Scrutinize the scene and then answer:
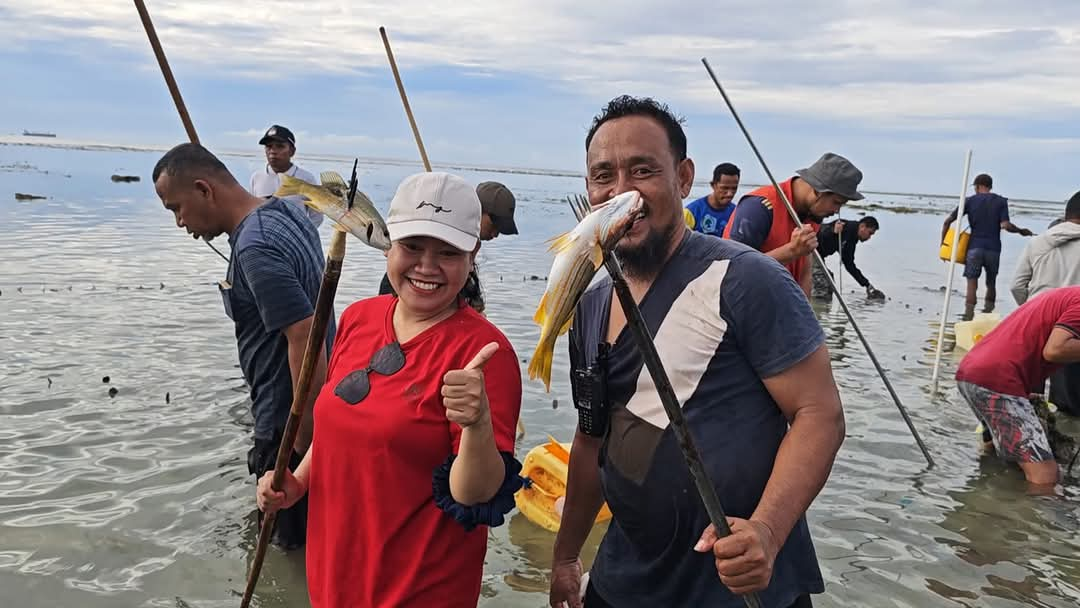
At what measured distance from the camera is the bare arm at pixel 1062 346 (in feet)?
17.7

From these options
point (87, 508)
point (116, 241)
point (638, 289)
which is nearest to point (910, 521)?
point (638, 289)

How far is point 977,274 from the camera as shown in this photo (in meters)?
15.7

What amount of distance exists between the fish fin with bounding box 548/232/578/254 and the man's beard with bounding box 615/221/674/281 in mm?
499

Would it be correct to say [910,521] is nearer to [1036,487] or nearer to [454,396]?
[1036,487]

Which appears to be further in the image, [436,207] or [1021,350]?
[1021,350]

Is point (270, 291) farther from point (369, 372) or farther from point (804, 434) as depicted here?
point (804, 434)

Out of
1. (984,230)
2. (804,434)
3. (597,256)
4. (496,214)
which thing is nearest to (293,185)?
(597,256)

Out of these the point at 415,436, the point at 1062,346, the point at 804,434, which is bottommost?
the point at 1062,346

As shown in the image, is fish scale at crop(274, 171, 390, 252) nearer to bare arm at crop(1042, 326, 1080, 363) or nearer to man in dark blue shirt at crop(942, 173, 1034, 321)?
bare arm at crop(1042, 326, 1080, 363)

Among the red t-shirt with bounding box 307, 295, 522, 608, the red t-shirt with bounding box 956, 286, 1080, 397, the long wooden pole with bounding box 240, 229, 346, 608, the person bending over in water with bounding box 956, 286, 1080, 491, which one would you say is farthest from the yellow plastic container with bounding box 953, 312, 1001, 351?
the long wooden pole with bounding box 240, 229, 346, 608

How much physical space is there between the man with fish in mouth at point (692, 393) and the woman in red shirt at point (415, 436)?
1.16 feet

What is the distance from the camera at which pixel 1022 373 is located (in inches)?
232

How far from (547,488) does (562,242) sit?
3688 millimetres

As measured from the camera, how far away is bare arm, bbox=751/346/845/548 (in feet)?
6.75
